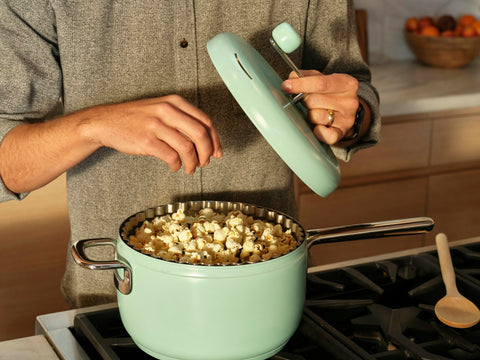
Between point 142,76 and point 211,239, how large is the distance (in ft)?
1.31

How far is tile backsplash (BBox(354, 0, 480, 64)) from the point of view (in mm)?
2830

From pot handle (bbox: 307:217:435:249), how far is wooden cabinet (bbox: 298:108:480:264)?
4.12 feet

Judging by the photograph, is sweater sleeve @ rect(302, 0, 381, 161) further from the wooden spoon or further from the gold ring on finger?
the wooden spoon

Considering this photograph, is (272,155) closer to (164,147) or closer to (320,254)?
(164,147)

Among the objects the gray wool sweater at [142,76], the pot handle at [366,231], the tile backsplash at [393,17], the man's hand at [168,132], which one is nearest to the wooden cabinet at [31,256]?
the gray wool sweater at [142,76]

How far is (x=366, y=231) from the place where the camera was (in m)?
0.86

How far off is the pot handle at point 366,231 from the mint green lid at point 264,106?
96 mm

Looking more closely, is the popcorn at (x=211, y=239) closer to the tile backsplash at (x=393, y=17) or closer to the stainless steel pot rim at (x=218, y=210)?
the stainless steel pot rim at (x=218, y=210)

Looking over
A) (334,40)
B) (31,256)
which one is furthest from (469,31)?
(31,256)

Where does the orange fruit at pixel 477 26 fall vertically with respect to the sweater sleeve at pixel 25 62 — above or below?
below

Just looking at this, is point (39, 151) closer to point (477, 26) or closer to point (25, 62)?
point (25, 62)

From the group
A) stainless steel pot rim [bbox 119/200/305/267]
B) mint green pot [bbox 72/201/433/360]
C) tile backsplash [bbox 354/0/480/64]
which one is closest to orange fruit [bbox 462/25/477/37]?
tile backsplash [bbox 354/0/480/64]

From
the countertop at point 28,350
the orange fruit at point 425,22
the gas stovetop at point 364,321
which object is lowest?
the gas stovetop at point 364,321

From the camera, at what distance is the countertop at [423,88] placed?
2.20 meters
